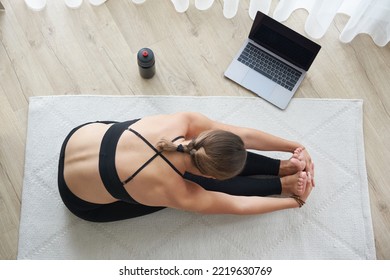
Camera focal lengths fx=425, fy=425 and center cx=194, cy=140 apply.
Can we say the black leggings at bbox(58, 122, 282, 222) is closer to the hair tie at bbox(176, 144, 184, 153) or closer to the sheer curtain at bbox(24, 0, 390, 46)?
the hair tie at bbox(176, 144, 184, 153)

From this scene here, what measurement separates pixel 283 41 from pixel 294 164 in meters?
0.47

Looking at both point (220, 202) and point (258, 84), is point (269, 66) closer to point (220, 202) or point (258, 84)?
point (258, 84)

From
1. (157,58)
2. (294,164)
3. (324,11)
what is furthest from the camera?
(157,58)

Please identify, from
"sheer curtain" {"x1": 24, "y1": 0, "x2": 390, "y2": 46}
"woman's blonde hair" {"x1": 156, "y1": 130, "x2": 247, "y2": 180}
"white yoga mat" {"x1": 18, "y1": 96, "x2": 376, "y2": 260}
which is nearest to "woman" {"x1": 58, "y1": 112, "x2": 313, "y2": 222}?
"woman's blonde hair" {"x1": 156, "y1": 130, "x2": 247, "y2": 180}

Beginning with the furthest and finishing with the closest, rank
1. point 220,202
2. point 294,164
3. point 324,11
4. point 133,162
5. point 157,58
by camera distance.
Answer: point 157,58
point 324,11
point 294,164
point 220,202
point 133,162

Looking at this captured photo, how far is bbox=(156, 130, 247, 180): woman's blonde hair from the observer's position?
103 centimetres

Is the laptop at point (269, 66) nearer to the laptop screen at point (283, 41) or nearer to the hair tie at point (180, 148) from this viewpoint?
the laptop screen at point (283, 41)

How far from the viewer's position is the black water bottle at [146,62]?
1.53 meters

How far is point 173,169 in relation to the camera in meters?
1.14

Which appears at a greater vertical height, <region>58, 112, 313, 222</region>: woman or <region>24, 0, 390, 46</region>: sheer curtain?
<region>24, 0, 390, 46</region>: sheer curtain

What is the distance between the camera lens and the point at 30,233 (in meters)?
1.52

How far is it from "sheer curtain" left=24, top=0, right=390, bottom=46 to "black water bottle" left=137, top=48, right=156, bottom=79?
32cm

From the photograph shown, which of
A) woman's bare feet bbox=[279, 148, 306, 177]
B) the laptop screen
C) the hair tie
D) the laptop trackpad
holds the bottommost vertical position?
woman's bare feet bbox=[279, 148, 306, 177]

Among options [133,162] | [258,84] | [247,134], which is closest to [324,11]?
[258,84]
